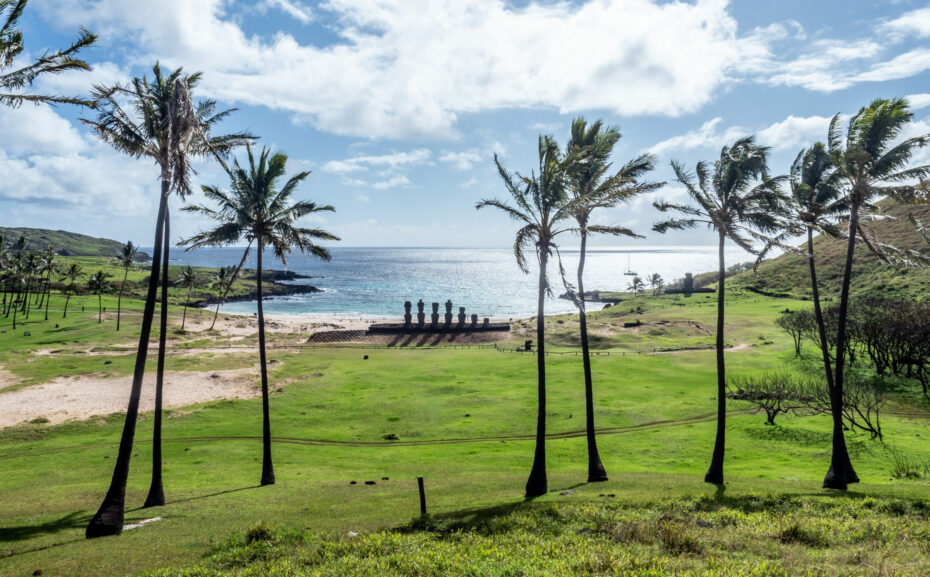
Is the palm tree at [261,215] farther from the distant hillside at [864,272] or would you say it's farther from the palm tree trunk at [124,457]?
the distant hillside at [864,272]

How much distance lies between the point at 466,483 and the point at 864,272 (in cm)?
11274

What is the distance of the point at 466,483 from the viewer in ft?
80.9

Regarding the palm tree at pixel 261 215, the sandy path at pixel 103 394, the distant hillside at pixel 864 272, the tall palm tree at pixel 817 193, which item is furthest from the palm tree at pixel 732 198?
the distant hillside at pixel 864 272

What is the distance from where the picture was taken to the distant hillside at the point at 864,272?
8325cm

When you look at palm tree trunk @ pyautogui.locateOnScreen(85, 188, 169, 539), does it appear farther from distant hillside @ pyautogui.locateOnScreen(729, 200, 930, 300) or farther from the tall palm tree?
distant hillside @ pyautogui.locateOnScreen(729, 200, 930, 300)

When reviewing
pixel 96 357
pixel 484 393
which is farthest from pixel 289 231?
pixel 96 357

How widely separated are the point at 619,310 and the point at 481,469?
95.5 m

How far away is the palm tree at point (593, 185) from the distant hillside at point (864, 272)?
57.5 m

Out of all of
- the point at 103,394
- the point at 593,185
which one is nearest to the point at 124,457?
the point at 593,185

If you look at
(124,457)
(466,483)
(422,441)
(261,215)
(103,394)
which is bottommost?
(422,441)

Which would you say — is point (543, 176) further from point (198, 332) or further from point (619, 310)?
point (619, 310)

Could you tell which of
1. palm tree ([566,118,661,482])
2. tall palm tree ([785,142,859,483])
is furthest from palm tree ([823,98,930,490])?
palm tree ([566,118,661,482])

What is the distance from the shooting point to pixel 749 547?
13023 millimetres

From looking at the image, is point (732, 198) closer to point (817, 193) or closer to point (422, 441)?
point (817, 193)
